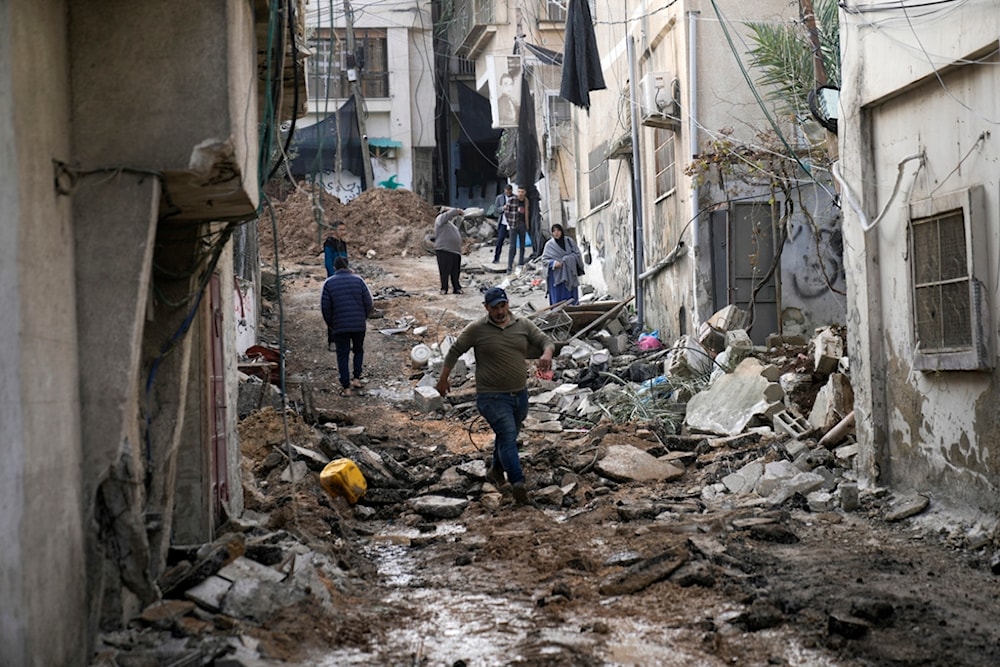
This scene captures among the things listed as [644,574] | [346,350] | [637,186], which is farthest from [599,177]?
[644,574]

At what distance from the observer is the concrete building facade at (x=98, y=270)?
4.56 metres

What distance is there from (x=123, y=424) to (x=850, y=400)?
24.1 feet

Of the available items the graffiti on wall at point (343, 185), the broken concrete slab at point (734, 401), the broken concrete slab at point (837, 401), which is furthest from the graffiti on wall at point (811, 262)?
the graffiti on wall at point (343, 185)

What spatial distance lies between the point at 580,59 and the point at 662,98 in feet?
7.15

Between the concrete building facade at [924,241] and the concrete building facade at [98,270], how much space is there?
4762 mm

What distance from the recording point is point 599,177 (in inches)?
886

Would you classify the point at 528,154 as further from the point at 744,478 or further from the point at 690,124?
the point at 744,478

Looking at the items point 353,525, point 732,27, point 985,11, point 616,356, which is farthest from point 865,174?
point 616,356

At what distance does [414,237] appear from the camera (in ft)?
104

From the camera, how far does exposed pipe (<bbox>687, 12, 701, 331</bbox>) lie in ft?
50.1

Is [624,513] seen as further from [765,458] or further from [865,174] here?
[865,174]

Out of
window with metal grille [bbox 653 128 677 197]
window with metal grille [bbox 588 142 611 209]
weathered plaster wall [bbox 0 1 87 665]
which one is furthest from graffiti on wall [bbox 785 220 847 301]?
weathered plaster wall [bbox 0 1 87 665]

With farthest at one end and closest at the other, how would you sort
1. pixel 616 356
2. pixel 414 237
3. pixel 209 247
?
pixel 414 237 → pixel 616 356 → pixel 209 247

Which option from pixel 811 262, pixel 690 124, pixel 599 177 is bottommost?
pixel 811 262
